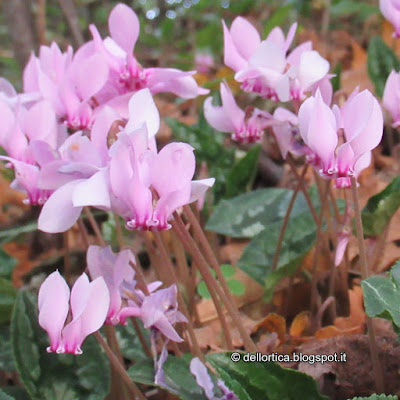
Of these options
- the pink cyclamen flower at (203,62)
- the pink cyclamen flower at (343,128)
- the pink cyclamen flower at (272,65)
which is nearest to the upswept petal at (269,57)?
the pink cyclamen flower at (272,65)

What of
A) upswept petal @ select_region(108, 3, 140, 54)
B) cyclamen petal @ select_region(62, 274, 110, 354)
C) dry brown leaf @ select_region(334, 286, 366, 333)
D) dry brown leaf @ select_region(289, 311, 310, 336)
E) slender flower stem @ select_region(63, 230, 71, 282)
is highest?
upswept petal @ select_region(108, 3, 140, 54)

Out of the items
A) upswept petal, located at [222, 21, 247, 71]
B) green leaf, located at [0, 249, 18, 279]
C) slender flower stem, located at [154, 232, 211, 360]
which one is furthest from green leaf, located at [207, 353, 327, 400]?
green leaf, located at [0, 249, 18, 279]

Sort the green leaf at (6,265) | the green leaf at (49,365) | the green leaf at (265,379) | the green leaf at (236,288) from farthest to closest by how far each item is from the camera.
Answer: the green leaf at (6,265)
the green leaf at (236,288)
the green leaf at (49,365)
the green leaf at (265,379)

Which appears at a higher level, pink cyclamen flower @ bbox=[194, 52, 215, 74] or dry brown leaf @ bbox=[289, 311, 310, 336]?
pink cyclamen flower @ bbox=[194, 52, 215, 74]

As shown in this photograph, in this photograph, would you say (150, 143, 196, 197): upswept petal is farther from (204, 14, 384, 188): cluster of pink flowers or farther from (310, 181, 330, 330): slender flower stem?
(310, 181, 330, 330): slender flower stem

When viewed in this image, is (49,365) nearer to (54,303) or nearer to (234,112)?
(54,303)

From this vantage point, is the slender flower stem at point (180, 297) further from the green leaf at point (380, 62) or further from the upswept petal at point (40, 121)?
the green leaf at point (380, 62)

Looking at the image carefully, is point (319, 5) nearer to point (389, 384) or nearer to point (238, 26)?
point (238, 26)
